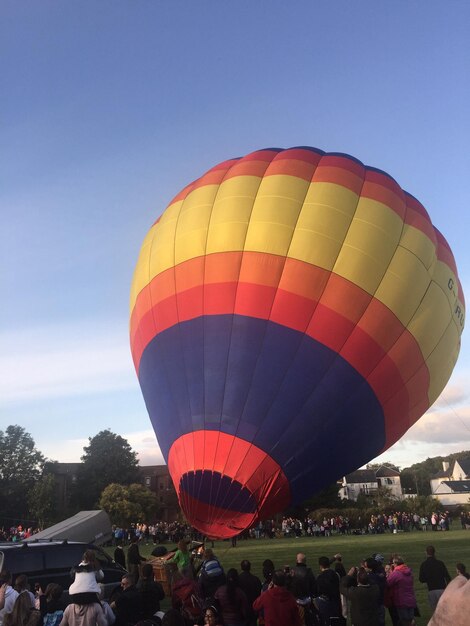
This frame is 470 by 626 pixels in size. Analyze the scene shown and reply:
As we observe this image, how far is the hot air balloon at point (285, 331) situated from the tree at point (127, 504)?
83.3 ft

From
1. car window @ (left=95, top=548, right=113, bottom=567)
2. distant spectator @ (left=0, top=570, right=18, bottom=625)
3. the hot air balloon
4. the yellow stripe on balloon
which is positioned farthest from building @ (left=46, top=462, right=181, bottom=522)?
distant spectator @ (left=0, top=570, right=18, bottom=625)

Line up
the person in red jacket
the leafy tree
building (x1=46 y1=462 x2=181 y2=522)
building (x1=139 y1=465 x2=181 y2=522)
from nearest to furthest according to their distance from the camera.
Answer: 1. the person in red jacket
2. the leafy tree
3. building (x1=46 y1=462 x2=181 y2=522)
4. building (x1=139 y1=465 x2=181 y2=522)

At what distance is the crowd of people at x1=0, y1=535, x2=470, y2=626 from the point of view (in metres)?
4.26

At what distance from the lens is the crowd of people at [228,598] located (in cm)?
426

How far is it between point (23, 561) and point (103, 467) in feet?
140

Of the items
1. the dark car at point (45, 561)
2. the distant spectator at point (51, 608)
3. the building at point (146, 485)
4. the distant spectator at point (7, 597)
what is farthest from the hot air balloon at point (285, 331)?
the building at point (146, 485)

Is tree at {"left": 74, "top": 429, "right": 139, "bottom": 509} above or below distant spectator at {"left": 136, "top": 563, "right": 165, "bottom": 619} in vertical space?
above

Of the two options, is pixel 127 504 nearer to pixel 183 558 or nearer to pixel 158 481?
pixel 158 481

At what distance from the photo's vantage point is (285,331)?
991cm

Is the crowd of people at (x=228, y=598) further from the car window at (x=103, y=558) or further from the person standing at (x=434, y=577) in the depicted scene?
the car window at (x=103, y=558)

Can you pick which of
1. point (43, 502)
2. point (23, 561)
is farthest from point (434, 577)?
point (43, 502)

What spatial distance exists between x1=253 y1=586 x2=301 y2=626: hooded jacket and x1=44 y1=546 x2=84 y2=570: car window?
3.79 m

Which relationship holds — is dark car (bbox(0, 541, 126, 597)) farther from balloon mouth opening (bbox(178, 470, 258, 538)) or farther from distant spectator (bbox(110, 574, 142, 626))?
distant spectator (bbox(110, 574, 142, 626))

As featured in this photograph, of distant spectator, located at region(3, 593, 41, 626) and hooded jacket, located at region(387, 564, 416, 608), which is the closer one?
distant spectator, located at region(3, 593, 41, 626)
